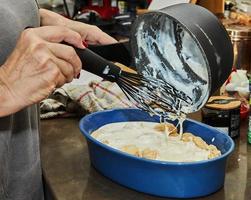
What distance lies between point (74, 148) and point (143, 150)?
21cm

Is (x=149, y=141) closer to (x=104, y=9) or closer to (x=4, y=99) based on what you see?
(x=4, y=99)

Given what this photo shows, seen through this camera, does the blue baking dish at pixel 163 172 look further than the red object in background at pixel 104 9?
No

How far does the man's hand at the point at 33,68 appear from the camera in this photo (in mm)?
715

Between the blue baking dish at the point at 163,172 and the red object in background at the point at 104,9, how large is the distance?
121cm

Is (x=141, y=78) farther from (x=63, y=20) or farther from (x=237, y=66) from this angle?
(x=237, y=66)

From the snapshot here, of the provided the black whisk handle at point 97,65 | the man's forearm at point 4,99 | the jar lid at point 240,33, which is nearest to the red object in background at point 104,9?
the jar lid at point 240,33

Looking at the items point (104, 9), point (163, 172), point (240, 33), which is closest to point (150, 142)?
point (163, 172)

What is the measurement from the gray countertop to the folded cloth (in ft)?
0.23

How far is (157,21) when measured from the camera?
841 millimetres

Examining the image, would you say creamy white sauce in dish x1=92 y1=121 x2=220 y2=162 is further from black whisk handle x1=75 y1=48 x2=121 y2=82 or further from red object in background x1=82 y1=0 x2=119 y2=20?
red object in background x1=82 y1=0 x2=119 y2=20

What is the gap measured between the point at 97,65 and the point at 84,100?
1.05 feet

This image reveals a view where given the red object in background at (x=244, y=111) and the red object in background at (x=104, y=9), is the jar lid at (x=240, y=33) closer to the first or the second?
the red object in background at (x=244, y=111)

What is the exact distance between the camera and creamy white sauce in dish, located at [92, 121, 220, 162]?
0.81m

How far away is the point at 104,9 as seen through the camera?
6.72 ft
